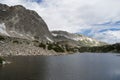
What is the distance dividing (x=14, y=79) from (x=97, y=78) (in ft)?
92.3

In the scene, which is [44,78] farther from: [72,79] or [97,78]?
[97,78]

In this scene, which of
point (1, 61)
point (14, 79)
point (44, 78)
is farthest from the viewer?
point (1, 61)

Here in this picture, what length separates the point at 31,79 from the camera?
2859 inches

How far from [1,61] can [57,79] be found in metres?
59.2

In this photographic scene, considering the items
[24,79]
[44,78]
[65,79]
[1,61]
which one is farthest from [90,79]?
[1,61]

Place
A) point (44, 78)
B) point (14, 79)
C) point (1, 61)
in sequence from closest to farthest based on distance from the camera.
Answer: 1. point (14, 79)
2. point (44, 78)
3. point (1, 61)

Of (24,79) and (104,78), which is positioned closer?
(24,79)

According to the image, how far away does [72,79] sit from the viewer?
7438 cm

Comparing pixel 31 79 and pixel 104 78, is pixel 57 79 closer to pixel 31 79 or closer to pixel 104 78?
pixel 31 79

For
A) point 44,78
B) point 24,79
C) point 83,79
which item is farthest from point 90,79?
point 24,79

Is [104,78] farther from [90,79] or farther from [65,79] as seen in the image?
[65,79]

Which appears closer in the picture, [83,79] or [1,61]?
[83,79]

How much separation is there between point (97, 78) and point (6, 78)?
101 ft

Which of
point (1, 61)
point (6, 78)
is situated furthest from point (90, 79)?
point (1, 61)
